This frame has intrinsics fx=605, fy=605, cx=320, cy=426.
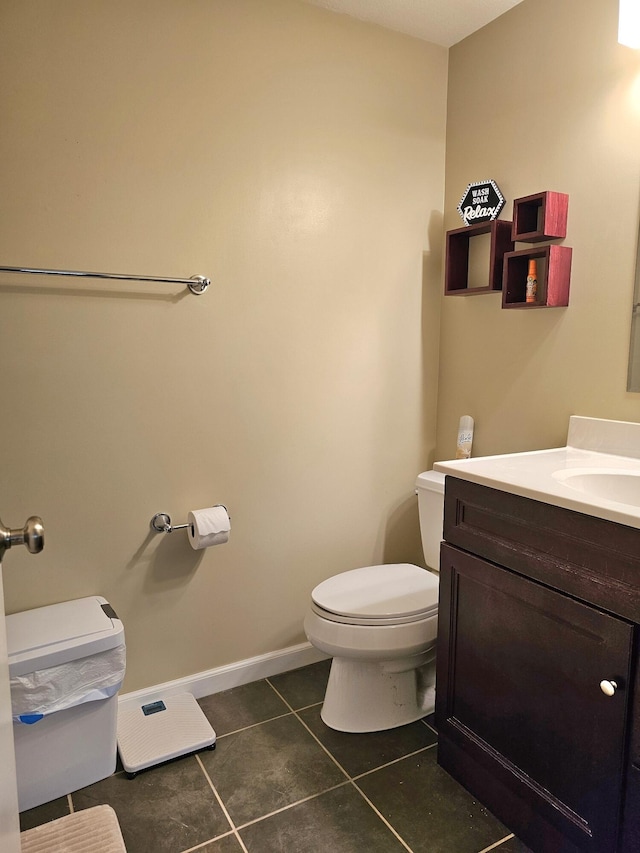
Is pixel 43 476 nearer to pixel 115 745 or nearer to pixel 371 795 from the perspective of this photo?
pixel 115 745

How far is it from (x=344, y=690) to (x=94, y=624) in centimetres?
79

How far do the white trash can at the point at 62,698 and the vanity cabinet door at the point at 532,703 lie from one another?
2.99ft

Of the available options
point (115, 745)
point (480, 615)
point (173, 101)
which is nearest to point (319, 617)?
point (480, 615)

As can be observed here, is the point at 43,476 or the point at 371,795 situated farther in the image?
the point at 43,476

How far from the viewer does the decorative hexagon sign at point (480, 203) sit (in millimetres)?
2047

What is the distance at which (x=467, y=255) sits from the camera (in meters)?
2.24

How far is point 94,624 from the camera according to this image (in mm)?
1655

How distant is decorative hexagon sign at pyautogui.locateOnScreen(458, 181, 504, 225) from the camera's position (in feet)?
6.72

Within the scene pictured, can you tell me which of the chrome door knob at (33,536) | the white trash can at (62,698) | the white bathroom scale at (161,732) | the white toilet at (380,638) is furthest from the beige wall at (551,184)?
the chrome door knob at (33,536)

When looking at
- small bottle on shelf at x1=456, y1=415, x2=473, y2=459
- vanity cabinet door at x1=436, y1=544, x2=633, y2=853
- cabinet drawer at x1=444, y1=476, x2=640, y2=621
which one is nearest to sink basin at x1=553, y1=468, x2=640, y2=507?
cabinet drawer at x1=444, y1=476, x2=640, y2=621

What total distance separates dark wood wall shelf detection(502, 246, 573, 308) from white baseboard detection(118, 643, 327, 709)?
1.45 m

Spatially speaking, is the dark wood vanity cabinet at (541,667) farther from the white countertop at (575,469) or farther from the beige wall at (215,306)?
the beige wall at (215,306)

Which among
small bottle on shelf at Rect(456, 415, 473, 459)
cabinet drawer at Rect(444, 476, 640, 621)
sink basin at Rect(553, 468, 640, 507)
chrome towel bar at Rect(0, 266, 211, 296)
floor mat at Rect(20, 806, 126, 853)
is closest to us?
cabinet drawer at Rect(444, 476, 640, 621)

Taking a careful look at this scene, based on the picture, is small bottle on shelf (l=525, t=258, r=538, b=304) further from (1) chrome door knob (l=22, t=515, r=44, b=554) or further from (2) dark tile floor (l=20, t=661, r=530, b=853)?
(1) chrome door knob (l=22, t=515, r=44, b=554)
